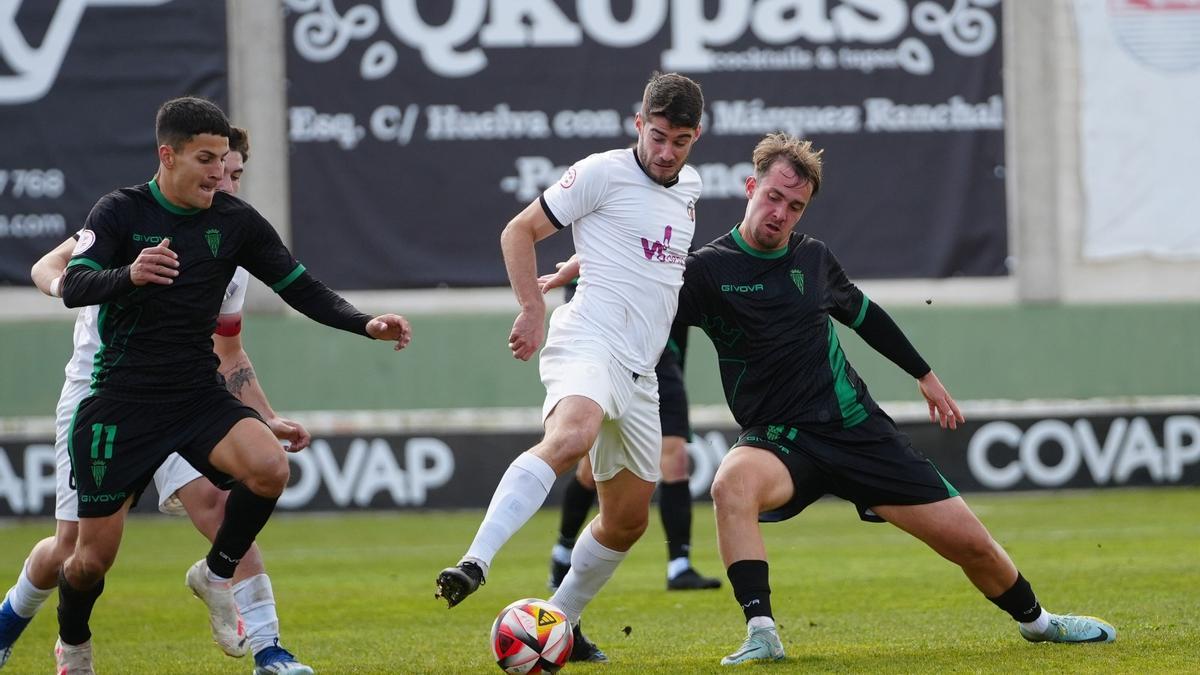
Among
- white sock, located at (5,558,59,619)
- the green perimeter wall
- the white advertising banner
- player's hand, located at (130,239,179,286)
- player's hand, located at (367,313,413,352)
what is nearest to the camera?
player's hand, located at (130,239,179,286)

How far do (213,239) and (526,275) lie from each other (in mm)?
1119

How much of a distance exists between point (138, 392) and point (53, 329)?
38.7ft

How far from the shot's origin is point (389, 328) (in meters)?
5.57

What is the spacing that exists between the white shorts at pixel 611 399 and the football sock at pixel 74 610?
5.80 ft

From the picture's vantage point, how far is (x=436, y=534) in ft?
42.7

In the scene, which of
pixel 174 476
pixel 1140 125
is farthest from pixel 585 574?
pixel 1140 125

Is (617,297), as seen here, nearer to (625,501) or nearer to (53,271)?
(625,501)

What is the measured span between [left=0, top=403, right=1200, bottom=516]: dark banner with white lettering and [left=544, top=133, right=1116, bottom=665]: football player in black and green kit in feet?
28.8

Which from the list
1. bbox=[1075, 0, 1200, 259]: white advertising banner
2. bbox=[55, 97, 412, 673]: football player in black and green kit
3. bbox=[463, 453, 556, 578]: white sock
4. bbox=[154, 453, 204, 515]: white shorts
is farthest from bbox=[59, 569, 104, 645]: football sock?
bbox=[1075, 0, 1200, 259]: white advertising banner

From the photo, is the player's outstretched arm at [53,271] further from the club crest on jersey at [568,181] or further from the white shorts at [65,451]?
the club crest on jersey at [568,181]

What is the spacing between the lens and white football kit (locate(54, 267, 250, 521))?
6.25 metres

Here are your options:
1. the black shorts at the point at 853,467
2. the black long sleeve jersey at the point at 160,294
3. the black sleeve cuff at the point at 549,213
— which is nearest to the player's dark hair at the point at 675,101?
the black sleeve cuff at the point at 549,213

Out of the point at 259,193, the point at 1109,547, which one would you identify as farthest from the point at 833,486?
the point at 259,193

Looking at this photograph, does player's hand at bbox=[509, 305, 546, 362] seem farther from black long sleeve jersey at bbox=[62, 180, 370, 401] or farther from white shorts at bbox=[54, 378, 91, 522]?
white shorts at bbox=[54, 378, 91, 522]
